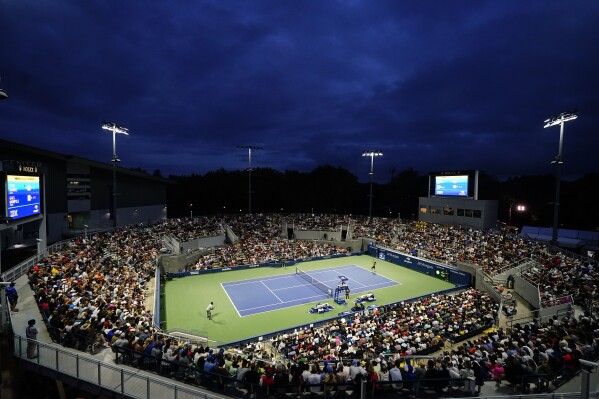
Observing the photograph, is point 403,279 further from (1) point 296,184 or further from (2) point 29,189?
(1) point 296,184

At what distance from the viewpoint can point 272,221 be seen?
5056 centimetres

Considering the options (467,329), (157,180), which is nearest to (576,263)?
(467,329)

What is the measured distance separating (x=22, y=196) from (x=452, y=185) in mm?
42919

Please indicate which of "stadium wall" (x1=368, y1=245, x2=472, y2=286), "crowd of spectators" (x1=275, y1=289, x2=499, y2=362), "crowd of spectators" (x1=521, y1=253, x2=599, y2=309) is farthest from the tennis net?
→ "crowd of spectators" (x1=521, y1=253, x2=599, y2=309)

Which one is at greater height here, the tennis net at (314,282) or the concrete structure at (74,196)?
the concrete structure at (74,196)

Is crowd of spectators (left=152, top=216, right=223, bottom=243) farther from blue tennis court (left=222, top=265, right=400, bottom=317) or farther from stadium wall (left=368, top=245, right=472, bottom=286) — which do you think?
stadium wall (left=368, top=245, right=472, bottom=286)

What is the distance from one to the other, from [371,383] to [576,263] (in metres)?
22.7

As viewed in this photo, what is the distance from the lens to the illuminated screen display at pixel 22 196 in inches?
603

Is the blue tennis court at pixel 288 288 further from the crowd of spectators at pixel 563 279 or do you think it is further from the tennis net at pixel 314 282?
the crowd of spectators at pixel 563 279

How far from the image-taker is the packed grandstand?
9281 millimetres

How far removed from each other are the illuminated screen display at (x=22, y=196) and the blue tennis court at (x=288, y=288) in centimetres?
1482

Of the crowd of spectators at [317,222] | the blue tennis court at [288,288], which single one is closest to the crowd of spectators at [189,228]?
the crowd of spectators at [317,222]

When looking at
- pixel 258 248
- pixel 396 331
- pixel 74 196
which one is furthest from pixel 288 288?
pixel 74 196

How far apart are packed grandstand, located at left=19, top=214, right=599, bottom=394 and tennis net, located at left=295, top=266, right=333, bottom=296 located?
6.02 m
